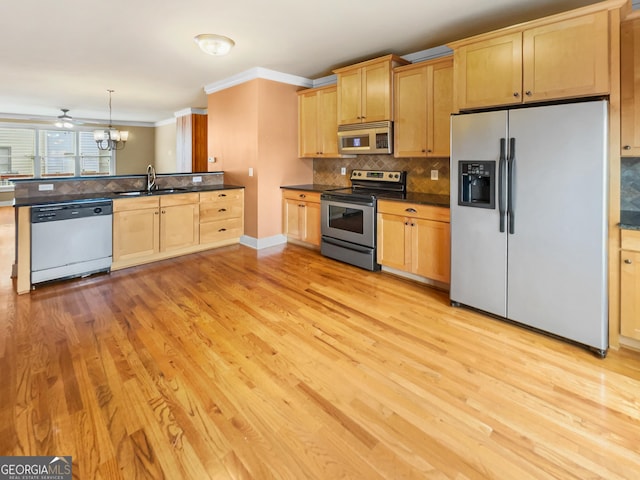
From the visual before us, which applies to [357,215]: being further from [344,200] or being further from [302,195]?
[302,195]

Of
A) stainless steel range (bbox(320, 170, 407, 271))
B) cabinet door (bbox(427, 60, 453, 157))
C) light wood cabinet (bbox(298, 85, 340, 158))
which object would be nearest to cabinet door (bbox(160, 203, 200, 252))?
stainless steel range (bbox(320, 170, 407, 271))

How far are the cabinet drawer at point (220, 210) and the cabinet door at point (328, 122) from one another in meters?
1.50

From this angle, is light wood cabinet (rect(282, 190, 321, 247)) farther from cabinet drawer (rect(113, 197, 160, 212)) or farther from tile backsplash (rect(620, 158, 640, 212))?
tile backsplash (rect(620, 158, 640, 212))

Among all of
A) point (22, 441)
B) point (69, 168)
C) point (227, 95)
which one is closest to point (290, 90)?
point (227, 95)

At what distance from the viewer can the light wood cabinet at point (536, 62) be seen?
7.76ft

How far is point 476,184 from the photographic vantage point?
296 cm

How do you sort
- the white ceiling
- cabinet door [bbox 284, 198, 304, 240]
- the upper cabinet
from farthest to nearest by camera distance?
cabinet door [bbox 284, 198, 304, 240] < the upper cabinet < the white ceiling

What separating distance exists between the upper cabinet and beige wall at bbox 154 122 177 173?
7182mm

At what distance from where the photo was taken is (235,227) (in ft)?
17.9

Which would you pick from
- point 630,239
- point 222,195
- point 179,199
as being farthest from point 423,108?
point 179,199

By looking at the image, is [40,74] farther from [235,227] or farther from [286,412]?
[286,412]

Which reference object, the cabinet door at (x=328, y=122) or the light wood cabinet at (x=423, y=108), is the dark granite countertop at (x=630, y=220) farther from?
the cabinet door at (x=328, y=122)

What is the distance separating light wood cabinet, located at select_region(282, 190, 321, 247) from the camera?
498cm

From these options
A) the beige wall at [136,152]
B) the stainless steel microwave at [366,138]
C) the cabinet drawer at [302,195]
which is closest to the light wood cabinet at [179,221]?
the cabinet drawer at [302,195]
